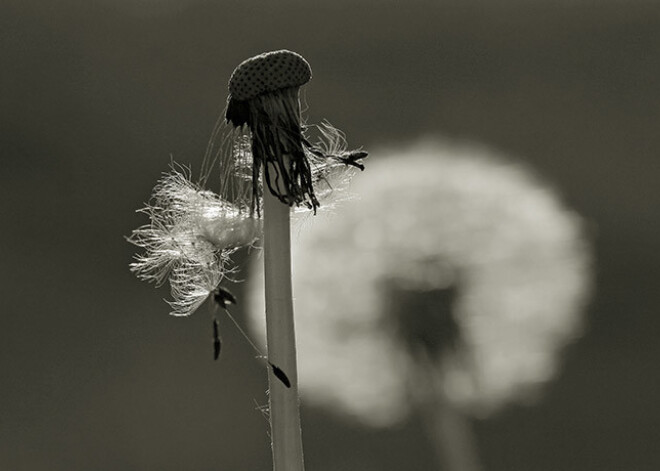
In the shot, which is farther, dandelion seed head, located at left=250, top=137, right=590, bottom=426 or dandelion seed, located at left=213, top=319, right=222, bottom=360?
dandelion seed head, located at left=250, top=137, right=590, bottom=426

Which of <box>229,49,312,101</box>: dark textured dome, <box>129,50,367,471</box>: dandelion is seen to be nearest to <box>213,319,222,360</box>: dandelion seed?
<box>129,50,367,471</box>: dandelion

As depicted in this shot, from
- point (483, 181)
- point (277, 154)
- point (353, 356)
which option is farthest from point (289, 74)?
point (483, 181)

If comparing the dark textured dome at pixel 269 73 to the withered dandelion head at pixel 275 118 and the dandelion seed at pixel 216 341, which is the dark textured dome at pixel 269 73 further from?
the dandelion seed at pixel 216 341

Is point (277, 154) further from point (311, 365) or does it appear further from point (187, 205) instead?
point (311, 365)

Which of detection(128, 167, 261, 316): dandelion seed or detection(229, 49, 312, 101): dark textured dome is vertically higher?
detection(229, 49, 312, 101): dark textured dome

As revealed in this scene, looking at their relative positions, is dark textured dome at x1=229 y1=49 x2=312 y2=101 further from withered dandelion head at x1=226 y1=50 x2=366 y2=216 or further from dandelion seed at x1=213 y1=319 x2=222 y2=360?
dandelion seed at x1=213 y1=319 x2=222 y2=360

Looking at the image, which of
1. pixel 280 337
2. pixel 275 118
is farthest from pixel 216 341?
pixel 275 118
